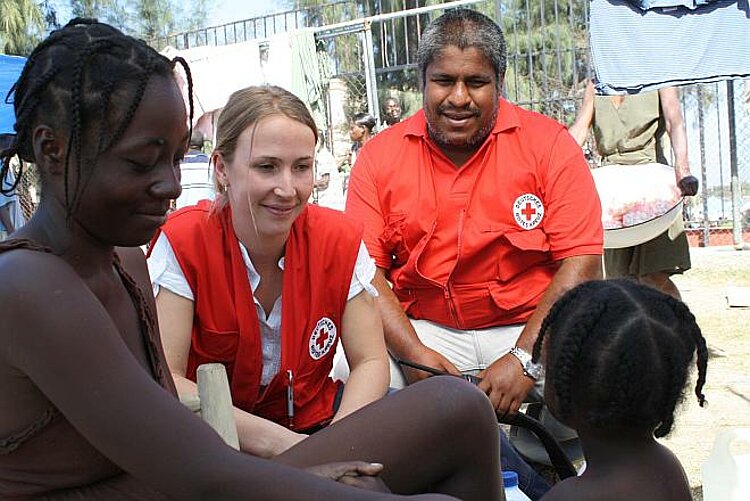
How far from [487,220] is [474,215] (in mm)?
49

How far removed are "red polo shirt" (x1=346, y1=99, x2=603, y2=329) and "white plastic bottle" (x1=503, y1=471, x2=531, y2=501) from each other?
91 centimetres

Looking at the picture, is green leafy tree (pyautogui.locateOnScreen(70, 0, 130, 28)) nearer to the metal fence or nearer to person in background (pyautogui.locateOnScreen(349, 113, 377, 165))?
the metal fence

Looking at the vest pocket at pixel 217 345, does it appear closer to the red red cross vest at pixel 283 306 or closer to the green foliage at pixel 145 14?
the red red cross vest at pixel 283 306

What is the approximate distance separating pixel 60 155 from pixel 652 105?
532 cm

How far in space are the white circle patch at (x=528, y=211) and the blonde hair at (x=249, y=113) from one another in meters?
0.94

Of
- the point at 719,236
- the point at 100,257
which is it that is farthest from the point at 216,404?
the point at 719,236

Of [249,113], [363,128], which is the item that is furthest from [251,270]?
[363,128]

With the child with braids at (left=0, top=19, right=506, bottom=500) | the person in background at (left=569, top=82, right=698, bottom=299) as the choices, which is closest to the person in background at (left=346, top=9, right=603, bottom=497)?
the child with braids at (left=0, top=19, right=506, bottom=500)

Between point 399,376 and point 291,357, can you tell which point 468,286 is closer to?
point 399,376

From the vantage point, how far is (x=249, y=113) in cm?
249

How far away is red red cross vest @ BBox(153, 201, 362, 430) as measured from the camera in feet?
8.02

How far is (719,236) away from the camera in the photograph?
1159 centimetres

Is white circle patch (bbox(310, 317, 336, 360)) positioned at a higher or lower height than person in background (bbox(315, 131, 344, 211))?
higher

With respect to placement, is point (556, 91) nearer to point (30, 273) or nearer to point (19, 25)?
point (30, 273)
